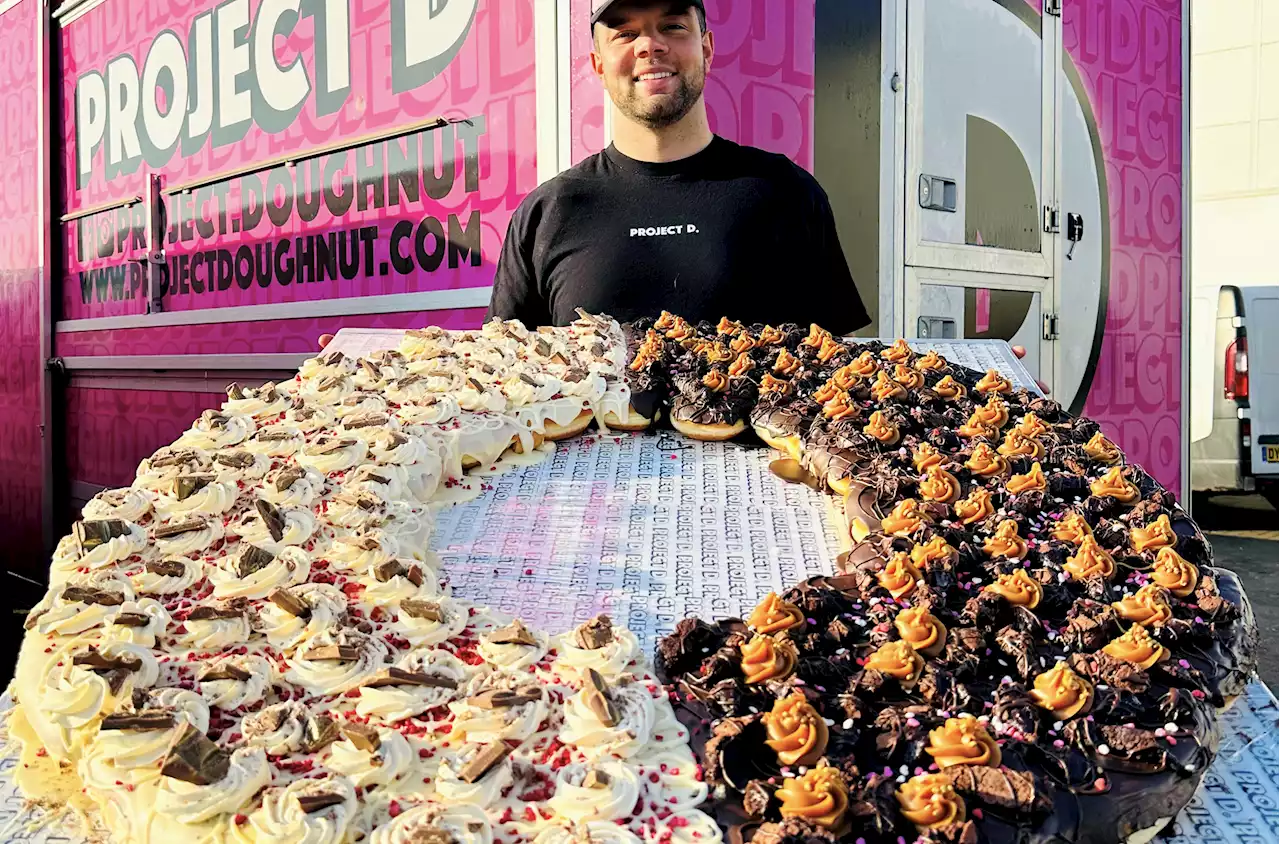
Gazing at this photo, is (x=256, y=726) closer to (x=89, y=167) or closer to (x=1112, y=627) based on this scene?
(x=1112, y=627)

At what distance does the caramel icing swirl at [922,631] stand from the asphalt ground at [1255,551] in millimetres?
2557

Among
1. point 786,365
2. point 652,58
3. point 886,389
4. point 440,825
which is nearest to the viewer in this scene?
point 440,825

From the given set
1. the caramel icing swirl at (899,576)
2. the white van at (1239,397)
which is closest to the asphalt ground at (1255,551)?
the white van at (1239,397)

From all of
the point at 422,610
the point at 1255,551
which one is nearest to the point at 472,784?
the point at 422,610

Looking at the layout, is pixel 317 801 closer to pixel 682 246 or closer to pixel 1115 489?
pixel 1115 489

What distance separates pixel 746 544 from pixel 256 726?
62 centimetres

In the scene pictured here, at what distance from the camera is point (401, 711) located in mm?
868

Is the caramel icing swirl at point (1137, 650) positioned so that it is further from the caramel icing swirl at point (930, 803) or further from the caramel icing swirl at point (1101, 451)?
the caramel icing swirl at point (1101, 451)

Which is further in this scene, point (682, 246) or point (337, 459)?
point (682, 246)

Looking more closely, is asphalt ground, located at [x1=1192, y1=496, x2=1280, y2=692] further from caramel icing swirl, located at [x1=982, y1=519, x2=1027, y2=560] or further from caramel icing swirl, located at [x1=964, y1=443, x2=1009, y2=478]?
caramel icing swirl, located at [x1=982, y1=519, x2=1027, y2=560]

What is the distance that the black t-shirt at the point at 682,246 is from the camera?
2250 millimetres

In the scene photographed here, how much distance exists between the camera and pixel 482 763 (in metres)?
0.78

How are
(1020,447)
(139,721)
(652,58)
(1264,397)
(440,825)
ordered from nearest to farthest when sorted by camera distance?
(440,825) → (139,721) → (1020,447) → (652,58) → (1264,397)

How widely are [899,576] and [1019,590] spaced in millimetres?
122
